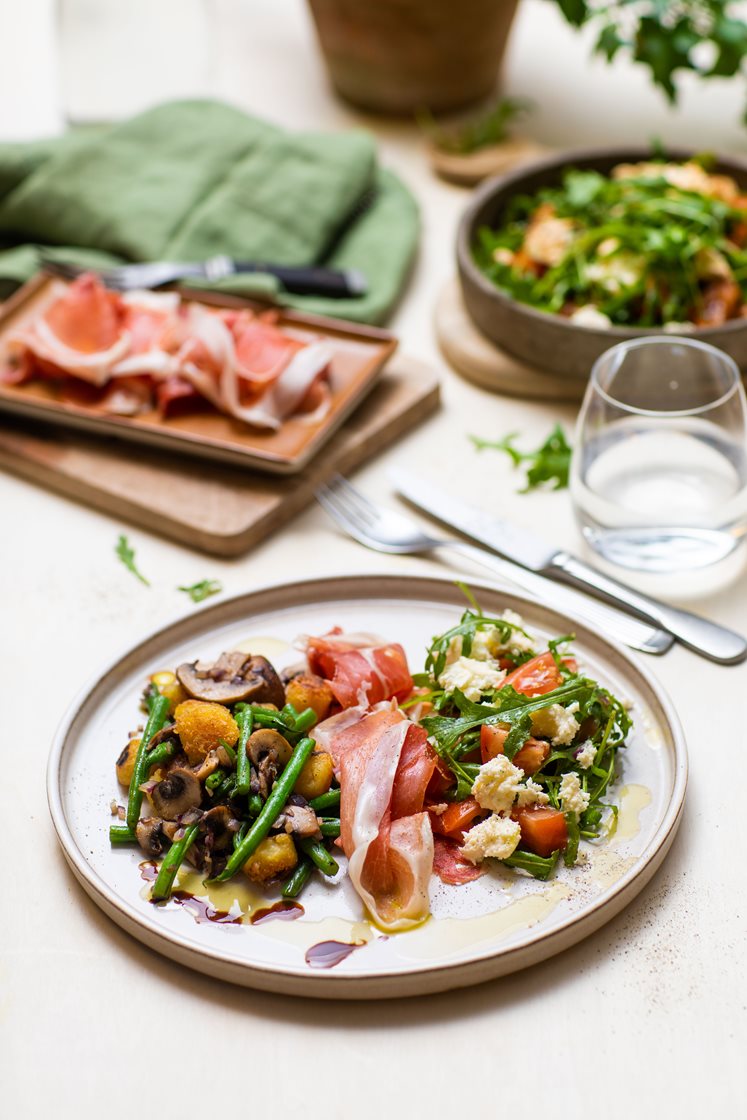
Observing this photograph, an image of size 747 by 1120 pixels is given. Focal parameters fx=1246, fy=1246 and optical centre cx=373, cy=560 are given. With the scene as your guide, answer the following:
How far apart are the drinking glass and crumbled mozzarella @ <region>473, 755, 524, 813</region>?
0.59 metres

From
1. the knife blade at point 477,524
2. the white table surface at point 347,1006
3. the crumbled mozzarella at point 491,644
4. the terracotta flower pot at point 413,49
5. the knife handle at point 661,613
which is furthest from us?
the terracotta flower pot at point 413,49

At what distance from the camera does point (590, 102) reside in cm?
344

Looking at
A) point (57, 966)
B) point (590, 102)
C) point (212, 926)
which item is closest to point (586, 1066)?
point (212, 926)

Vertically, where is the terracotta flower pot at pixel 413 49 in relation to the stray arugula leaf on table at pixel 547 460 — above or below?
above

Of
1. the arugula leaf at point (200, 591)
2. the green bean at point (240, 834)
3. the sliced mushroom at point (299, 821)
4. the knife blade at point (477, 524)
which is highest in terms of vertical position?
the sliced mushroom at point (299, 821)

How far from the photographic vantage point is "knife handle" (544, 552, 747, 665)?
1.83 meters

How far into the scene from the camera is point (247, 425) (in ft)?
7.31

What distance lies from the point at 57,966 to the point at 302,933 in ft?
0.97

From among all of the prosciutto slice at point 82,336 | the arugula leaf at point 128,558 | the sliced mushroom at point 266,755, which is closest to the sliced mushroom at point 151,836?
the sliced mushroom at point 266,755

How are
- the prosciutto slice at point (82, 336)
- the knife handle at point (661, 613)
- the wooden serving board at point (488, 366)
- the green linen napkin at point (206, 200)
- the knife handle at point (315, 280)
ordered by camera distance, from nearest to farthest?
the knife handle at point (661, 613)
the prosciutto slice at point (82, 336)
the wooden serving board at point (488, 366)
the knife handle at point (315, 280)
the green linen napkin at point (206, 200)

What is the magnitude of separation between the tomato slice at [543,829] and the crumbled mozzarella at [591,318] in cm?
108

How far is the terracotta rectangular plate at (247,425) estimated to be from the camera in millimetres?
2150

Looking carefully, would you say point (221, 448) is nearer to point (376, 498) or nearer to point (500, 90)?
point (376, 498)

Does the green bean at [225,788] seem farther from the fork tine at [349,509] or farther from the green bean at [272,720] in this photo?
the fork tine at [349,509]
